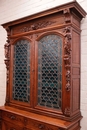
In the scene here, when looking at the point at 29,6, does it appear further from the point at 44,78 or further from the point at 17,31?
the point at 44,78

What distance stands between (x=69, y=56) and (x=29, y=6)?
155 cm

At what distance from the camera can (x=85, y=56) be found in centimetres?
196

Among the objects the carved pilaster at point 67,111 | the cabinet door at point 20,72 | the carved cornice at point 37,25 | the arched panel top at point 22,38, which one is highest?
the carved cornice at point 37,25

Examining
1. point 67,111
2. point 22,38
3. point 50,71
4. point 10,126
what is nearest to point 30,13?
point 22,38

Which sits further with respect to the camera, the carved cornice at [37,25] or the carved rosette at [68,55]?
the carved cornice at [37,25]

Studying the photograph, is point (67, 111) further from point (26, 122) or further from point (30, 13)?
point (30, 13)

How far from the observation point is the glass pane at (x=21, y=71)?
2158 mm

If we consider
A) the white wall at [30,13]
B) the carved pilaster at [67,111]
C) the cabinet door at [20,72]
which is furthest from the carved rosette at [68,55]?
the cabinet door at [20,72]

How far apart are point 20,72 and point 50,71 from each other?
1.94 feet

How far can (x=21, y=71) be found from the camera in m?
2.24

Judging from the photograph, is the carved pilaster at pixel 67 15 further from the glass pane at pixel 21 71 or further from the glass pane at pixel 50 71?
the glass pane at pixel 21 71

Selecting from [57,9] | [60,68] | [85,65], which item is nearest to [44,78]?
[60,68]

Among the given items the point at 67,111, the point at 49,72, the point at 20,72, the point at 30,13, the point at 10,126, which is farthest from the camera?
the point at 30,13

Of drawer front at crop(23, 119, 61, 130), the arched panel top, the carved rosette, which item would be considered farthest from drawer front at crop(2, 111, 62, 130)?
the arched panel top
